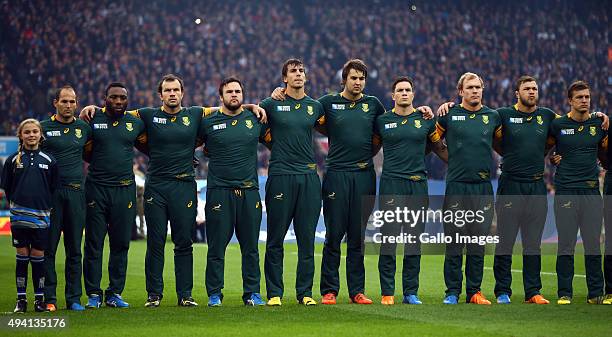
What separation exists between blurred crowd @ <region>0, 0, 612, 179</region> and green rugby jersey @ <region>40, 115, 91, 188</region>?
22.3 meters

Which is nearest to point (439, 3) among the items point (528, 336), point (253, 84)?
point (253, 84)

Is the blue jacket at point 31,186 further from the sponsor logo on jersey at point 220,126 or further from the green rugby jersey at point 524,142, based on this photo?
the green rugby jersey at point 524,142

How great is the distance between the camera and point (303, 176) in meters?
11.6

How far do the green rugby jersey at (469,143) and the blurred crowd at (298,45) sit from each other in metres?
22.7

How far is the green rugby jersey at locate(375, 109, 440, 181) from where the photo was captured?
38.3 feet

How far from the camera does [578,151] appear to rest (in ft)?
39.2

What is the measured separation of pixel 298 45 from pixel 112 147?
27271 mm

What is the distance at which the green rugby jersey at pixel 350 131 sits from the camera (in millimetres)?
11703

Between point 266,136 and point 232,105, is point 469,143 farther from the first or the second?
point 232,105

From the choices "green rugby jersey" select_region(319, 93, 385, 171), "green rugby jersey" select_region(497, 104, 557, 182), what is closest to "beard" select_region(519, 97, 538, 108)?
"green rugby jersey" select_region(497, 104, 557, 182)

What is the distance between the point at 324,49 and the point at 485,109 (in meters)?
26.8

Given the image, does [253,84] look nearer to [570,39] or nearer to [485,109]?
[570,39]

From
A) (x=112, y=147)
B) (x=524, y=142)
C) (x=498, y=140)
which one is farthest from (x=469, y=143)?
(x=112, y=147)

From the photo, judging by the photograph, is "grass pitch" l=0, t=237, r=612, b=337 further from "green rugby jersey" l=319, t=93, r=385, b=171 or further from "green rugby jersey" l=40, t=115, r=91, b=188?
"green rugby jersey" l=319, t=93, r=385, b=171
